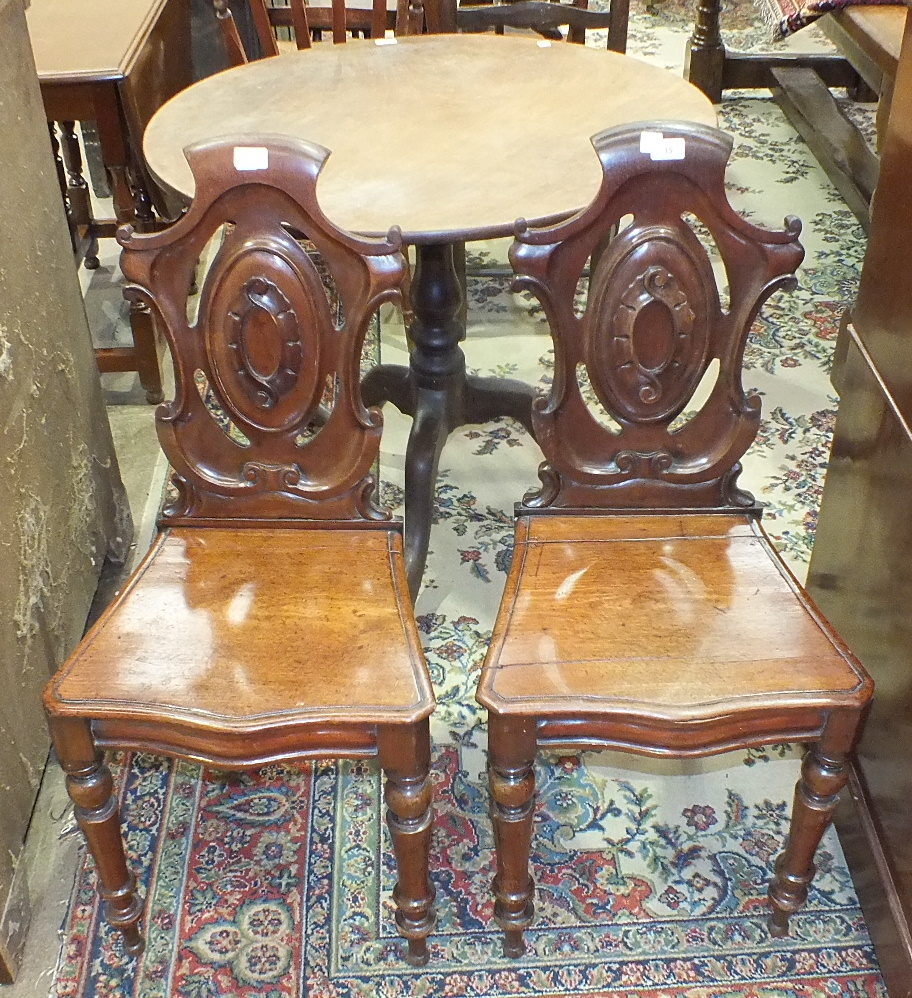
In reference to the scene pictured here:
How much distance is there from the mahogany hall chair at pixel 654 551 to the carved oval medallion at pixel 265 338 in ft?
1.06

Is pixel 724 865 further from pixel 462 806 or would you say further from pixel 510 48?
pixel 510 48

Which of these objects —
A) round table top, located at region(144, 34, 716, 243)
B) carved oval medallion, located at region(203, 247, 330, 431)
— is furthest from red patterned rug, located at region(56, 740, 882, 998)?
round table top, located at region(144, 34, 716, 243)

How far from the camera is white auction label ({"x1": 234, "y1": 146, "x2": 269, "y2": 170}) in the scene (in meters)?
1.40

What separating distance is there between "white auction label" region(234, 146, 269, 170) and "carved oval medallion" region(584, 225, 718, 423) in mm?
491

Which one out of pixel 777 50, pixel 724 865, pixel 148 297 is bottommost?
pixel 724 865

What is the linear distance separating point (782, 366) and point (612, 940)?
184 centimetres

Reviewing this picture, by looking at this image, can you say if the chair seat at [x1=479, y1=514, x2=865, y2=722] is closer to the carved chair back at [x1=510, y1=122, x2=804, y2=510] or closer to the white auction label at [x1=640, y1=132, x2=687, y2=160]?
the carved chair back at [x1=510, y1=122, x2=804, y2=510]

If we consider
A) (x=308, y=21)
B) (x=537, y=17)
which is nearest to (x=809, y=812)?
(x=537, y=17)

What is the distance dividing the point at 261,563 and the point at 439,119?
100cm

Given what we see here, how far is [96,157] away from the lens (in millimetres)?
3488

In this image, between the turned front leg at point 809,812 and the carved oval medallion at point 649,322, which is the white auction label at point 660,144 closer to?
the carved oval medallion at point 649,322

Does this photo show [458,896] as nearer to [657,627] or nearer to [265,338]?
[657,627]

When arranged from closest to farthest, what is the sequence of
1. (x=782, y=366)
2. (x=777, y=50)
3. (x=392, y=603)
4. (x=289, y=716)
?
(x=289, y=716)
(x=392, y=603)
(x=782, y=366)
(x=777, y=50)

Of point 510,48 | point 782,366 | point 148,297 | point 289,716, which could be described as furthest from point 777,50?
point 289,716
